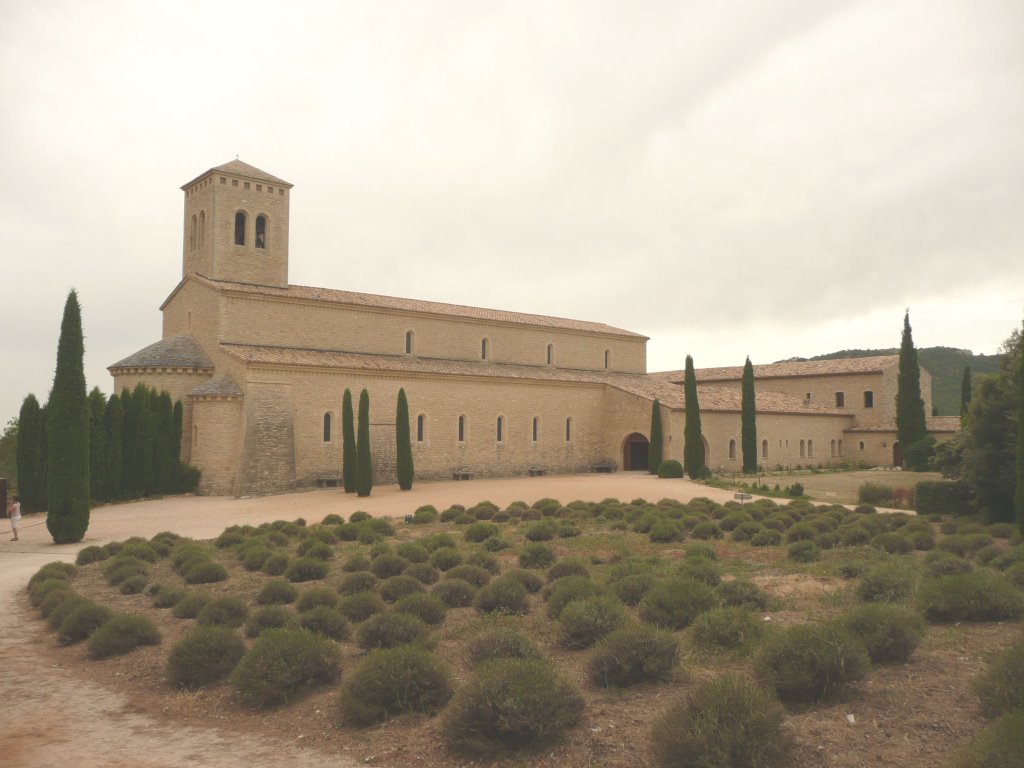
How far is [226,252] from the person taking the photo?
34031 mm

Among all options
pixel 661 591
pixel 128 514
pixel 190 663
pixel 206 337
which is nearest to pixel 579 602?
pixel 661 591

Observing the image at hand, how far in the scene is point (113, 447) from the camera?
1114 inches

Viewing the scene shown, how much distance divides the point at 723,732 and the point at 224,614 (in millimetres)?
7569

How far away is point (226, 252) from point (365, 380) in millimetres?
9183

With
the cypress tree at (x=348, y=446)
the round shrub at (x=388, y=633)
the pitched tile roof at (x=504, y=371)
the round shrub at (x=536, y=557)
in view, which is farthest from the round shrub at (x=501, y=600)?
the pitched tile roof at (x=504, y=371)

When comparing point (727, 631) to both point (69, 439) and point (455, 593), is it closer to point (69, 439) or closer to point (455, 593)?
point (455, 593)

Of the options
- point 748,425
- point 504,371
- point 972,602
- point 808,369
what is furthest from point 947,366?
point 972,602

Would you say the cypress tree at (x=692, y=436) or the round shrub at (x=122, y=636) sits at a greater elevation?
the cypress tree at (x=692, y=436)

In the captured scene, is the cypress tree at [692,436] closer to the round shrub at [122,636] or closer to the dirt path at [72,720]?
the dirt path at [72,720]

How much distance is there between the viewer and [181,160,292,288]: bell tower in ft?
111

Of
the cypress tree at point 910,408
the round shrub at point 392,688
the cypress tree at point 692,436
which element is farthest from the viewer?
the cypress tree at point 910,408

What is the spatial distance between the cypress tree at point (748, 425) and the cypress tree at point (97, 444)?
31.6m

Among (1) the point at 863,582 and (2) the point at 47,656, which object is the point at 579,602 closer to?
(1) the point at 863,582

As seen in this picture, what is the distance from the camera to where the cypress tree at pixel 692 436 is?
3681 centimetres
